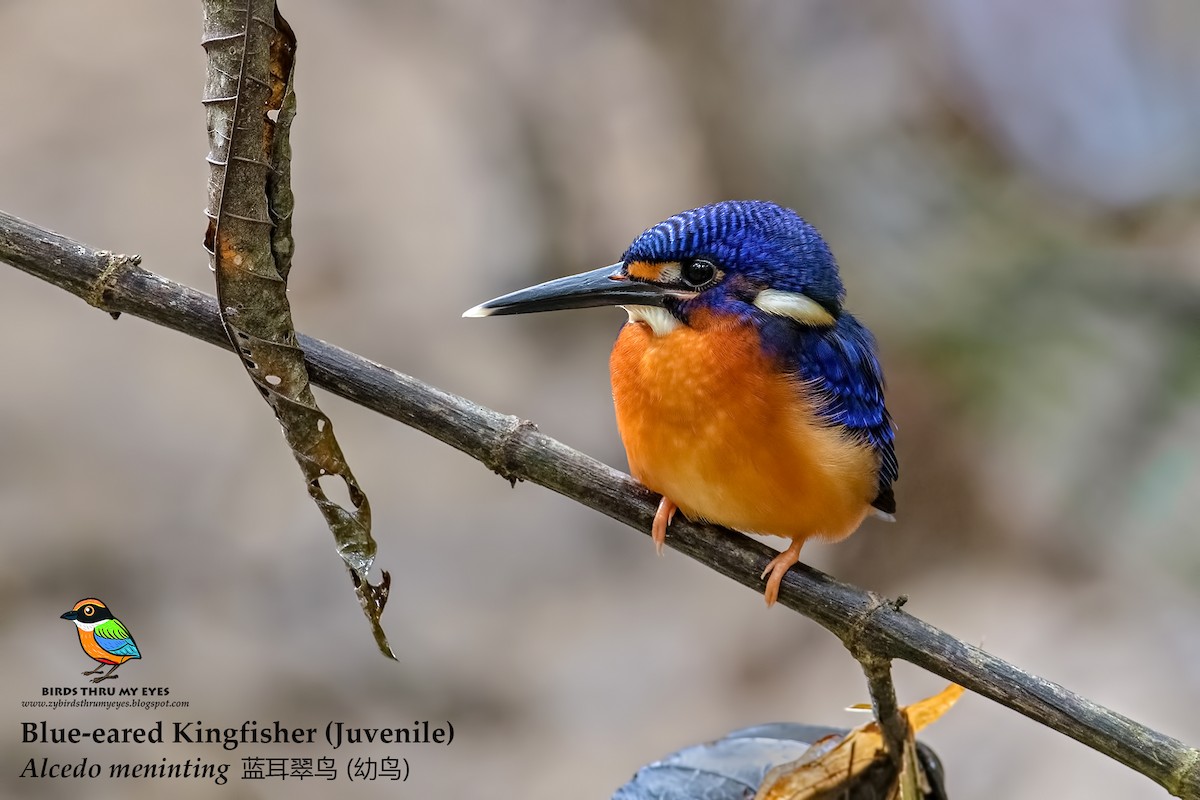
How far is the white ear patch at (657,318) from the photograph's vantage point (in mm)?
1342

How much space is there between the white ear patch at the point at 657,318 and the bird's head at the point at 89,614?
63.1 inches

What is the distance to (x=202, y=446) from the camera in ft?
9.99

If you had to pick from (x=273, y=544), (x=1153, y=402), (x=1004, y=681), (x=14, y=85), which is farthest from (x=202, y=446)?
(x=1153, y=402)

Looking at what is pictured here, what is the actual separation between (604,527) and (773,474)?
2111 millimetres

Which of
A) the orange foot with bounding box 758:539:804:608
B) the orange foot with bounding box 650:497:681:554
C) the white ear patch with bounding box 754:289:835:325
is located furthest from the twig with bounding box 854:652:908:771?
the white ear patch with bounding box 754:289:835:325

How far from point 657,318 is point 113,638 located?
1616 mm

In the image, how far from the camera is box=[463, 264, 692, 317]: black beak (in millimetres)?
1280

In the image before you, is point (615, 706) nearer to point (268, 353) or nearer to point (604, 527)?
point (604, 527)

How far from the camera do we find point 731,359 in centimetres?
131

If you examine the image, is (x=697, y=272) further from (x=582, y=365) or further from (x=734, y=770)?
(x=582, y=365)

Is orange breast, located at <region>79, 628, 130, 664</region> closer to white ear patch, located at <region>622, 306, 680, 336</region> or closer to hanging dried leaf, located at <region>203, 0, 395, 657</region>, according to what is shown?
hanging dried leaf, located at <region>203, 0, 395, 657</region>

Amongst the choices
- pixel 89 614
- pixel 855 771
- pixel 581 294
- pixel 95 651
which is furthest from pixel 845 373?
pixel 89 614

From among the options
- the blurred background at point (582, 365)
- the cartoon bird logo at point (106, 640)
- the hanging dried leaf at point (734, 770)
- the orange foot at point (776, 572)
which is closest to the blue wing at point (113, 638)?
the cartoon bird logo at point (106, 640)

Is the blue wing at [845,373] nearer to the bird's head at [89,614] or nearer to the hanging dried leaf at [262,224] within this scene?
the hanging dried leaf at [262,224]
